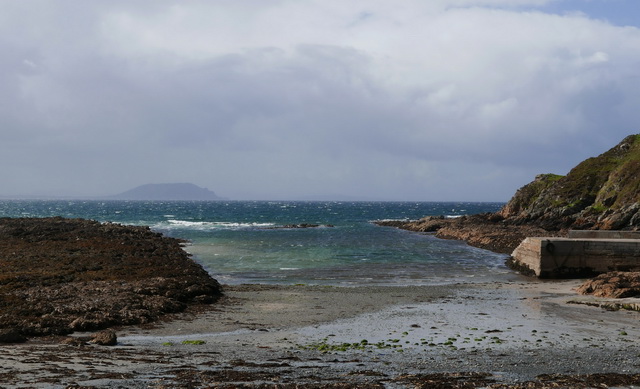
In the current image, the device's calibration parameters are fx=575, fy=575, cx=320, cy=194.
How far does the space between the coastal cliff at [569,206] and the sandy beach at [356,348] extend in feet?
106

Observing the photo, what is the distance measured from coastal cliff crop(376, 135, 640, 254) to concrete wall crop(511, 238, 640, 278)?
58.9 ft

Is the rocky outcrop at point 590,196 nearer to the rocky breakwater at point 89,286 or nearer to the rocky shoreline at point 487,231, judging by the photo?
the rocky shoreline at point 487,231

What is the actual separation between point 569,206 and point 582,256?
37.7m

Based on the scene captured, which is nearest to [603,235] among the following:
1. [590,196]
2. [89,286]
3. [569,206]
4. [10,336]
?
[89,286]

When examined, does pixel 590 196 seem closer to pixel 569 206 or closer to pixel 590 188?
pixel 590 188

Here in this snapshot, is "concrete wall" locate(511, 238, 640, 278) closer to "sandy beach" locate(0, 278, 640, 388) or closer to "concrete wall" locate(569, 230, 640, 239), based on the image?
"concrete wall" locate(569, 230, 640, 239)

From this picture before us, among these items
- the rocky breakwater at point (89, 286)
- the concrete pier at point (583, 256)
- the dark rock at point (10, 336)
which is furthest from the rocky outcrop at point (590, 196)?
the dark rock at point (10, 336)

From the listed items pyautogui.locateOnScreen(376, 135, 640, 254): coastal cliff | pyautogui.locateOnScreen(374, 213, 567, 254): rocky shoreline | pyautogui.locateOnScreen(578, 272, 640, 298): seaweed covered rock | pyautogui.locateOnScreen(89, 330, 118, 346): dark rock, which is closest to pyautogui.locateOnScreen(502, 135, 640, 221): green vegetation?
pyautogui.locateOnScreen(376, 135, 640, 254): coastal cliff

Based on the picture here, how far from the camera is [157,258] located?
37.9 meters

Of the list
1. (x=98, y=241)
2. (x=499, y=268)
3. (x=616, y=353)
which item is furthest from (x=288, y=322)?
(x=98, y=241)

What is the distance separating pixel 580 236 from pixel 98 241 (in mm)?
35694

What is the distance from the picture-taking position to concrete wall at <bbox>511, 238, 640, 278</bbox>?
3381cm

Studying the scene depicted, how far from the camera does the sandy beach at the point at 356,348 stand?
41.3 ft

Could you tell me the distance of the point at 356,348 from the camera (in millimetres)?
16328
